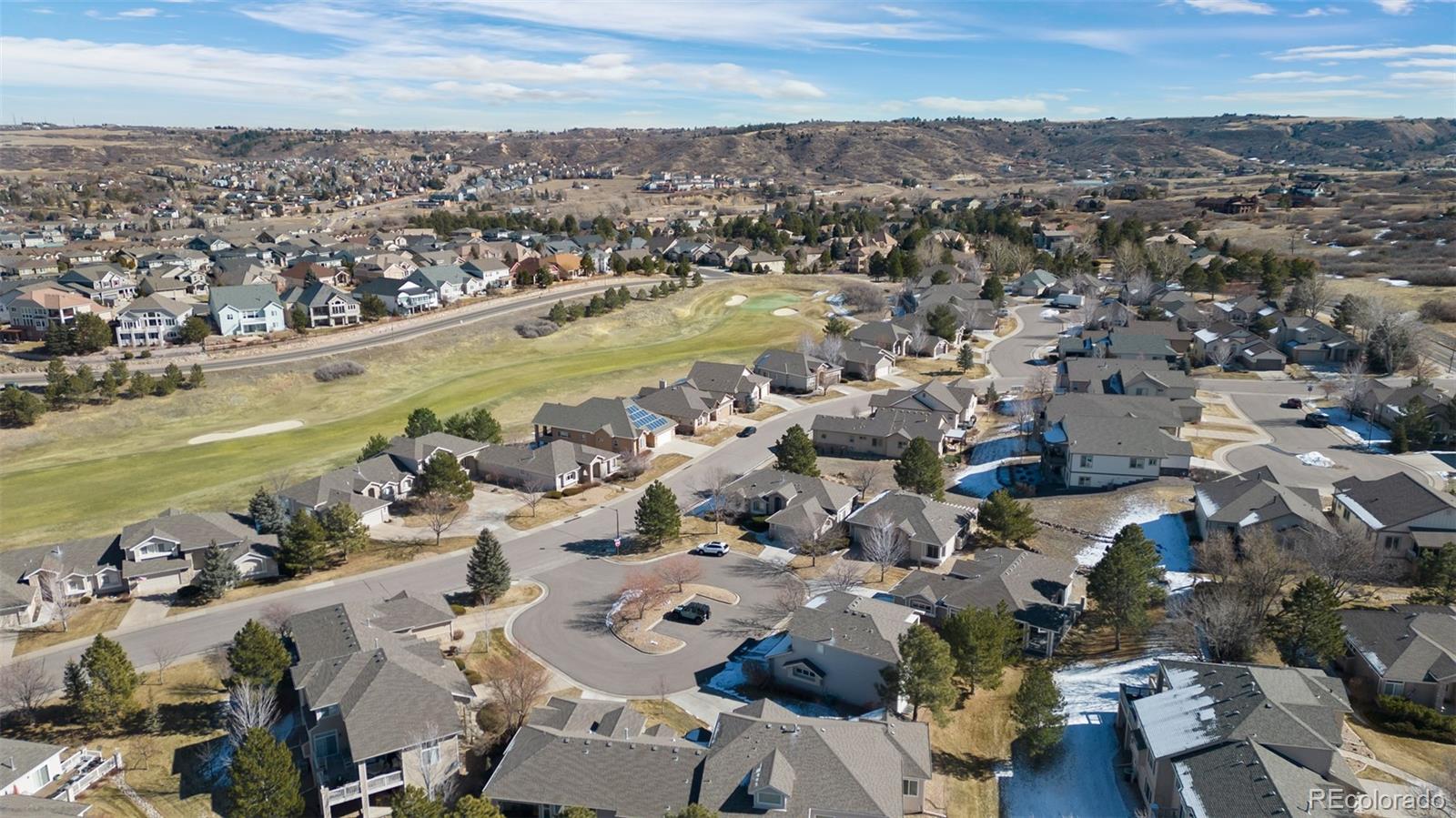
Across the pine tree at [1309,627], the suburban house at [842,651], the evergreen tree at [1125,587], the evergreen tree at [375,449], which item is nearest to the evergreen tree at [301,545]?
the evergreen tree at [375,449]

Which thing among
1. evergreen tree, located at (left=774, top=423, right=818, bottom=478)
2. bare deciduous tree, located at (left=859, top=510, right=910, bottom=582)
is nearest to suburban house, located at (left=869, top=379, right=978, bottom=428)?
evergreen tree, located at (left=774, top=423, right=818, bottom=478)

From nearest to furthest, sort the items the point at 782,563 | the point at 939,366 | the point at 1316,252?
1. the point at 782,563
2. the point at 939,366
3. the point at 1316,252

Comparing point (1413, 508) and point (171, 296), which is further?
point (171, 296)

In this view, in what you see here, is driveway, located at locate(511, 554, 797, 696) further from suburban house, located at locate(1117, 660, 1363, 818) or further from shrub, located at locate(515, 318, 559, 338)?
shrub, located at locate(515, 318, 559, 338)

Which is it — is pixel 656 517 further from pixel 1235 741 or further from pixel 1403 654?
pixel 1403 654

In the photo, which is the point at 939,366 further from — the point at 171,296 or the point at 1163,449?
the point at 171,296

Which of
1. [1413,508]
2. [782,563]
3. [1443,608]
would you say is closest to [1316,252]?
[1413,508]

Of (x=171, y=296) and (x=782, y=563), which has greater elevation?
(x=171, y=296)

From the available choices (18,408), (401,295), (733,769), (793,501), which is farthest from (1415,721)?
(401,295)
